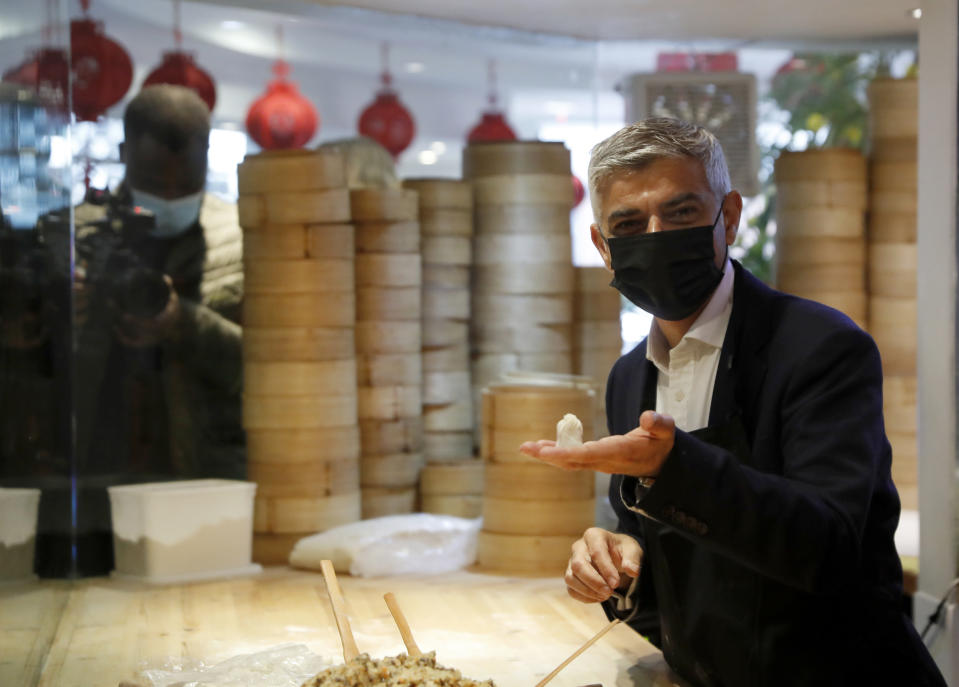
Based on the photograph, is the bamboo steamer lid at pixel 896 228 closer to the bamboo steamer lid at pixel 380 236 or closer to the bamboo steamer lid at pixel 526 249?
the bamboo steamer lid at pixel 526 249

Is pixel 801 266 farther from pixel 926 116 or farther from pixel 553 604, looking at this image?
pixel 553 604

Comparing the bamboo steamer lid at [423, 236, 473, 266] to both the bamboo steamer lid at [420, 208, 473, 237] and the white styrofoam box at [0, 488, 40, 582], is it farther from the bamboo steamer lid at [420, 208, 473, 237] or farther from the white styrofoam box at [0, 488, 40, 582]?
the white styrofoam box at [0, 488, 40, 582]

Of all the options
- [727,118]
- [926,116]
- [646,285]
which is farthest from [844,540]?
[727,118]

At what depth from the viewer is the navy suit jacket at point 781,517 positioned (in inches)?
62.8

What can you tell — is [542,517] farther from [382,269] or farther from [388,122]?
[388,122]

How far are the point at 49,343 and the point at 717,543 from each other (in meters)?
2.59

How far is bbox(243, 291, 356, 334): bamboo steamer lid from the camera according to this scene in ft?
14.2

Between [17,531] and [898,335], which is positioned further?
[898,335]

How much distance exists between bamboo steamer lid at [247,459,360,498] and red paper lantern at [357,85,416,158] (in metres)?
1.44

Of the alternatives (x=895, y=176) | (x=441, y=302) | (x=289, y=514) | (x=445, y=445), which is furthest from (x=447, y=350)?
(x=895, y=176)

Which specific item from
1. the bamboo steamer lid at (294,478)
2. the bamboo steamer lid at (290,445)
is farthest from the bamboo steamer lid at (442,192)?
the bamboo steamer lid at (294,478)

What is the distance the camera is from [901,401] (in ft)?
16.2

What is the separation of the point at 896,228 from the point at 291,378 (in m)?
2.82

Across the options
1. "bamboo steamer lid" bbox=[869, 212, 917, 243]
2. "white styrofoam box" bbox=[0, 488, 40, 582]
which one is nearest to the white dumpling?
"white styrofoam box" bbox=[0, 488, 40, 582]
